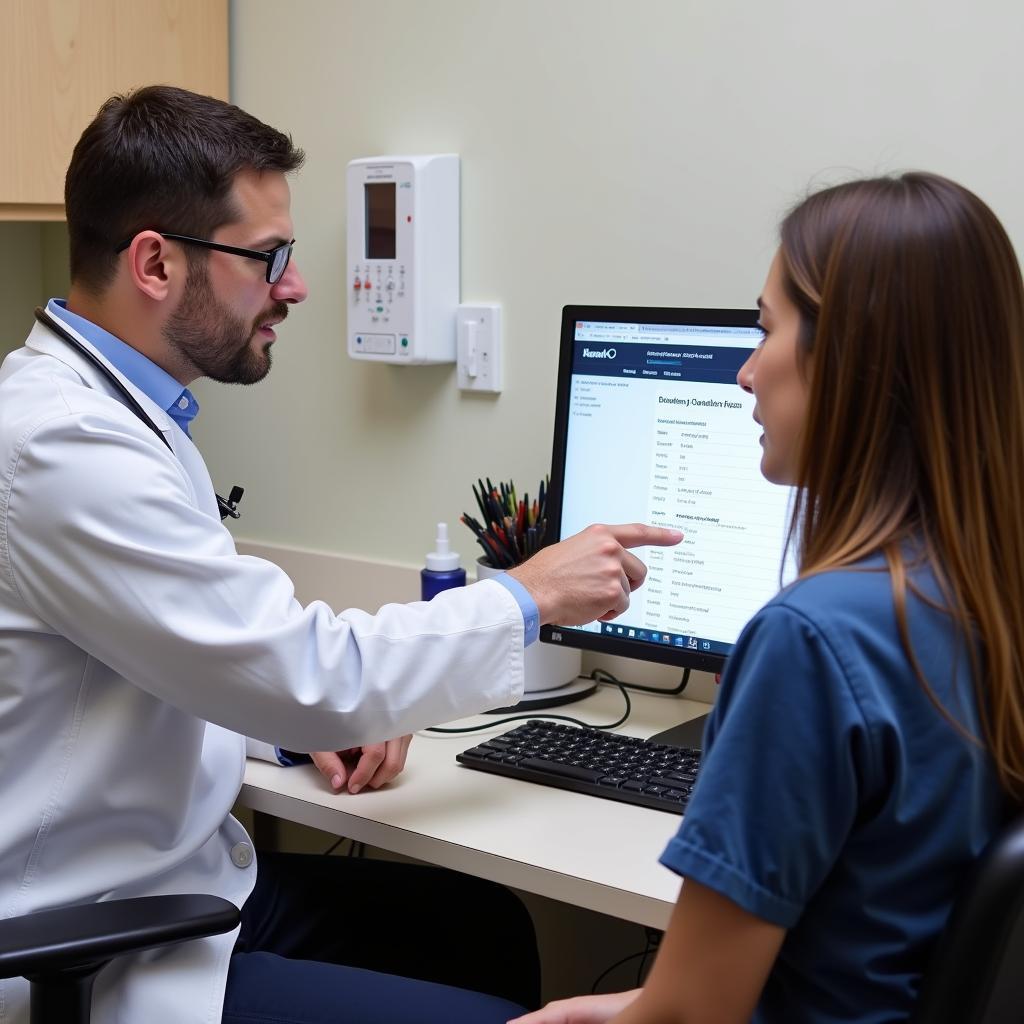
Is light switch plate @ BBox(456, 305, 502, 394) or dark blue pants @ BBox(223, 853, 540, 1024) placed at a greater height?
light switch plate @ BBox(456, 305, 502, 394)

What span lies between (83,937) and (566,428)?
2.69ft

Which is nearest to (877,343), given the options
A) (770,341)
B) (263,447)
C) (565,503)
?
(770,341)

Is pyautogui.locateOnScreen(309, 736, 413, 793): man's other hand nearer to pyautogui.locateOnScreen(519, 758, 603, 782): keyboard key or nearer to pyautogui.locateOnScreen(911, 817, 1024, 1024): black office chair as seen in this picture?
pyautogui.locateOnScreen(519, 758, 603, 782): keyboard key

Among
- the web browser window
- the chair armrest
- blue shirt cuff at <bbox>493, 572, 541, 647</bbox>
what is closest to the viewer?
the chair armrest

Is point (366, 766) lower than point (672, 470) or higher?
lower

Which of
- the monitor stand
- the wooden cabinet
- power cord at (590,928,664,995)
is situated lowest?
power cord at (590,928,664,995)

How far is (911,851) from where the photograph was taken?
2.48ft

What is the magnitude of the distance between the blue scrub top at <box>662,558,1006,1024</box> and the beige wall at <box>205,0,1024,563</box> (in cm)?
85

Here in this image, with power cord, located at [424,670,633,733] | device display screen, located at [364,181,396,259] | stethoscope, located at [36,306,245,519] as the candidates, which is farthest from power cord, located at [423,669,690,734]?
device display screen, located at [364,181,396,259]

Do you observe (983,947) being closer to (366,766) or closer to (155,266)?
(366,766)

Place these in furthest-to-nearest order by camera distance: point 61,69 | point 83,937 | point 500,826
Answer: point 61,69 < point 500,826 < point 83,937

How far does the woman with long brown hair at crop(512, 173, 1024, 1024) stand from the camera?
735 millimetres

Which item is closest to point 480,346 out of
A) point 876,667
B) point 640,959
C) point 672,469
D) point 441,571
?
point 441,571

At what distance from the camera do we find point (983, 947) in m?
0.71
